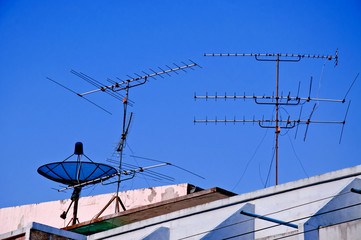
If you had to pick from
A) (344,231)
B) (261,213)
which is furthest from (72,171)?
(344,231)

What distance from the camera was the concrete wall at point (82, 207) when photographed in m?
24.1

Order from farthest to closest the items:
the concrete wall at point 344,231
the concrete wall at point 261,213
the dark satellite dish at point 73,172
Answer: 1. the dark satellite dish at point 73,172
2. the concrete wall at point 261,213
3. the concrete wall at point 344,231

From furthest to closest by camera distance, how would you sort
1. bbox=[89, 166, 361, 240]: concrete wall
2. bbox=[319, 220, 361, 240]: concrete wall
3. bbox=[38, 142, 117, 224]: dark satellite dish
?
bbox=[38, 142, 117, 224]: dark satellite dish
bbox=[89, 166, 361, 240]: concrete wall
bbox=[319, 220, 361, 240]: concrete wall

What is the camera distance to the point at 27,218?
2816cm

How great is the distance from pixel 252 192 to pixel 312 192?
140 cm

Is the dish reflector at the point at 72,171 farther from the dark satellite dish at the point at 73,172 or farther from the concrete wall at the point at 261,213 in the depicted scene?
the concrete wall at the point at 261,213

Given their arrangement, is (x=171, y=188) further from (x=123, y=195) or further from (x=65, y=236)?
(x=65, y=236)

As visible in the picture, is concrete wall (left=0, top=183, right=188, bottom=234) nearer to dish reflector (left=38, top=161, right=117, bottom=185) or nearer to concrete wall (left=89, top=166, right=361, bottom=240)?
dish reflector (left=38, top=161, right=117, bottom=185)

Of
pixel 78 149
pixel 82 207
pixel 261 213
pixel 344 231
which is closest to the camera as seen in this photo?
pixel 344 231

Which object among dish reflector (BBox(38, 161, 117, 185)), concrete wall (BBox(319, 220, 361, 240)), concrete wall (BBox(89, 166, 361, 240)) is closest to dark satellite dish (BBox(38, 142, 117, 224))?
dish reflector (BBox(38, 161, 117, 185))

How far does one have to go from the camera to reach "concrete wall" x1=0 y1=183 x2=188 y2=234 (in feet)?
79.0

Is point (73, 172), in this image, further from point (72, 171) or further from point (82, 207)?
point (82, 207)

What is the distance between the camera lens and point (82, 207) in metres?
26.6

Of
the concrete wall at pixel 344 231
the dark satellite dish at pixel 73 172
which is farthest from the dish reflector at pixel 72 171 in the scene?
the concrete wall at pixel 344 231
